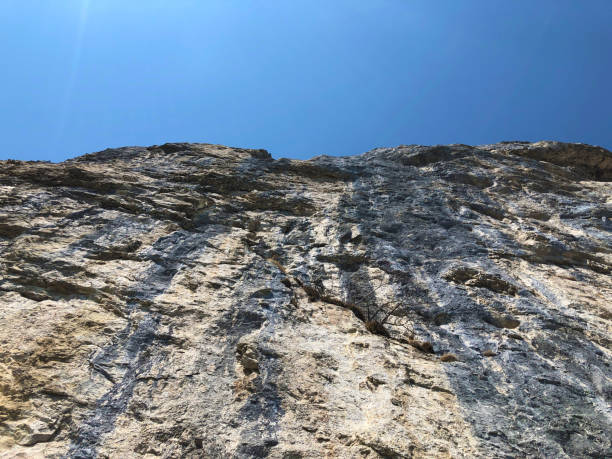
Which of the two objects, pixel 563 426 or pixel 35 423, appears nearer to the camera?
pixel 35 423

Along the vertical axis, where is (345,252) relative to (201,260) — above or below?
above

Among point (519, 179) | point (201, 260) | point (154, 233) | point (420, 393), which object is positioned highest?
point (519, 179)

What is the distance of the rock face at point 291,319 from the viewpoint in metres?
3.83

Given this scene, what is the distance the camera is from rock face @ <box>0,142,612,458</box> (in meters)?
3.83

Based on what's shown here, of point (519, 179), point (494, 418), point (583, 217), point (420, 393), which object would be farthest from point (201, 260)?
point (519, 179)

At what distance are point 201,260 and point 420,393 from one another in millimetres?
3935

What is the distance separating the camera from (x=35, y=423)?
11.5 ft

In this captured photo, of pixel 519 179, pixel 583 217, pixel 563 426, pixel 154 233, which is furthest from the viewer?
pixel 519 179

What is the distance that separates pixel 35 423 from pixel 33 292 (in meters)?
2.17

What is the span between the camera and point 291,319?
5.68 m

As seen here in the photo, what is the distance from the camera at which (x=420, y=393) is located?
452 cm

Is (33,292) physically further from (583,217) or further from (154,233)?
(583,217)

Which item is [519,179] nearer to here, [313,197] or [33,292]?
[313,197]

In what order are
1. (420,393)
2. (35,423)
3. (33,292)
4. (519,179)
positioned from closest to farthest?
(35,423) → (420,393) → (33,292) → (519,179)
